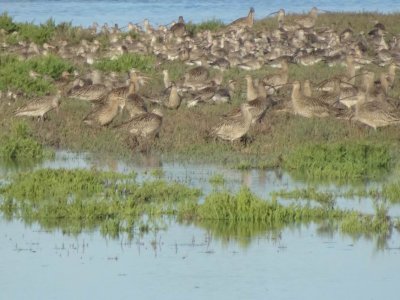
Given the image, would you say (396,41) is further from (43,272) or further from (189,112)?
(43,272)

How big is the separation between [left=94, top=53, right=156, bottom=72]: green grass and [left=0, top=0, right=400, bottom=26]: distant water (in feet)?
45.2

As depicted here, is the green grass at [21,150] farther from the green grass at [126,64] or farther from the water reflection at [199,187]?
the green grass at [126,64]

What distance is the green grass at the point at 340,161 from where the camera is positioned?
14484mm

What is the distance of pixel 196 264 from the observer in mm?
10477

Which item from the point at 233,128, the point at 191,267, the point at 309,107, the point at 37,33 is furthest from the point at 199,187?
the point at 37,33

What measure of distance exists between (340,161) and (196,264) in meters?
4.72

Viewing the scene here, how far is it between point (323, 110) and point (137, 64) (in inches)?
251

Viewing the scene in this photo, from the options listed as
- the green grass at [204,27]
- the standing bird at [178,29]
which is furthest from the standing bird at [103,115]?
the green grass at [204,27]

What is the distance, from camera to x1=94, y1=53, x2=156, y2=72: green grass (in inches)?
930

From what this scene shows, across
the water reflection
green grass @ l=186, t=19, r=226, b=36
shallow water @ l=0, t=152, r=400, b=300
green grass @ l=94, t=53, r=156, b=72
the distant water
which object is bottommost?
the distant water

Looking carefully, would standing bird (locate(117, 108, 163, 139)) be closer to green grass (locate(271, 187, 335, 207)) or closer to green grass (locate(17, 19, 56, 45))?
green grass (locate(271, 187, 335, 207))

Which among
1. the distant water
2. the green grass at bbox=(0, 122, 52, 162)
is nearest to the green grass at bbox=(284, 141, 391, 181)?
the green grass at bbox=(0, 122, 52, 162)

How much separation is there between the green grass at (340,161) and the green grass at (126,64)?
28.7 feet

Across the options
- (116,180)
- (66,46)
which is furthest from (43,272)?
(66,46)
